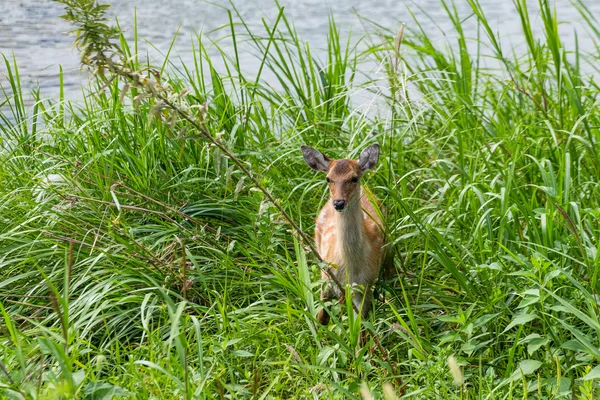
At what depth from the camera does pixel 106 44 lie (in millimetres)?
2775

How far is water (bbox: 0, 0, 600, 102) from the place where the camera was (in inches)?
337

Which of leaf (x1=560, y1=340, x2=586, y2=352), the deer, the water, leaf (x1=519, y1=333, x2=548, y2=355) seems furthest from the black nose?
the water

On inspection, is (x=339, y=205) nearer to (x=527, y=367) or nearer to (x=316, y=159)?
(x=316, y=159)

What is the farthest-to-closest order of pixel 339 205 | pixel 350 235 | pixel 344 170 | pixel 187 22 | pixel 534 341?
pixel 187 22 < pixel 350 235 < pixel 344 170 < pixel 339 205 < pixel 534 341

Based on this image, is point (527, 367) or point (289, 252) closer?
point (527, 367)

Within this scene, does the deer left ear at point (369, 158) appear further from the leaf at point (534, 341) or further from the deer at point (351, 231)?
the leaf at point (534, 341)

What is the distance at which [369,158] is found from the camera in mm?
3945

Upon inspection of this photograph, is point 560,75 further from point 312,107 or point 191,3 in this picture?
point 191,3

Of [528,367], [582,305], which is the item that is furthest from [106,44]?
[582,305]

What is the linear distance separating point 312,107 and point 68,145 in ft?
4.52

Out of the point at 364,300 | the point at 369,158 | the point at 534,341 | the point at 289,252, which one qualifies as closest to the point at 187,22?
the point at 289,252

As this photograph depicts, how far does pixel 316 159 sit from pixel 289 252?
51 centimetres

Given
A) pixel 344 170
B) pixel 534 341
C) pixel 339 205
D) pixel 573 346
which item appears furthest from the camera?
pixel 344 170

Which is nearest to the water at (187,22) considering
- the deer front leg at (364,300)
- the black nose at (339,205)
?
the deer front leg at (364,300)
